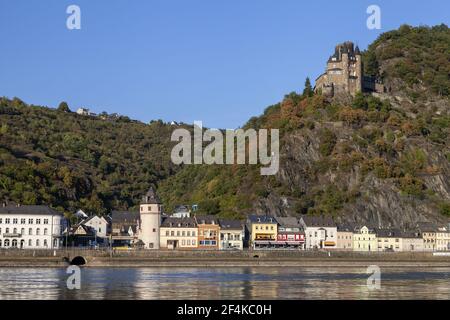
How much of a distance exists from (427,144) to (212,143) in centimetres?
4351

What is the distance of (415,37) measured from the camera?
174m

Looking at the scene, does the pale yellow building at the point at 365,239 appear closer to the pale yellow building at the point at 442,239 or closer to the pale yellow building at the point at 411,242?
the pale yellow building at the point at 411,242

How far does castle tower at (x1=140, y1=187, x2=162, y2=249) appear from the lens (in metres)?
96.0

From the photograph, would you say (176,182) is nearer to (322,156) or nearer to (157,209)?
(322,156)

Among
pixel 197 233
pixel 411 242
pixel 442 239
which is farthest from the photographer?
pixel 442 239

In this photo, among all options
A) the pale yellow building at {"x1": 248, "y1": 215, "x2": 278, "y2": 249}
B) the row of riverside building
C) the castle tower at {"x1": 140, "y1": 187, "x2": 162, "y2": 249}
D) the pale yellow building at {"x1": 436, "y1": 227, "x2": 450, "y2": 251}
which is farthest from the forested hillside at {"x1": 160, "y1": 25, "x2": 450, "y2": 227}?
the castle tower at {"x1": 140, "y1": 187, "x2": 162, "y2": 249}

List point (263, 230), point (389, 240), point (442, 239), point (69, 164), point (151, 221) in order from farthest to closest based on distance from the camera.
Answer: point (69, 164), point (442, 239), point (389, 240), point (263, 230), point (151, 221)

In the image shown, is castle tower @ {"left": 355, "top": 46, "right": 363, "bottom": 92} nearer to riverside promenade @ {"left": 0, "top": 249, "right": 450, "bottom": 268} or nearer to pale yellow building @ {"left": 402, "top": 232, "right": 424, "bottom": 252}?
pale yellow building @ {"left": 402, "top": 232, "right": 424, "bottom": 252}

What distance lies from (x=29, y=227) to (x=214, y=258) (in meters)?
21.6

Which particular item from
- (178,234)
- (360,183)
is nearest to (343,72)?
(360,183)

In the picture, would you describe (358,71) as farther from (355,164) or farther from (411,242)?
(411,242)

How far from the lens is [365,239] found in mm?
108938
